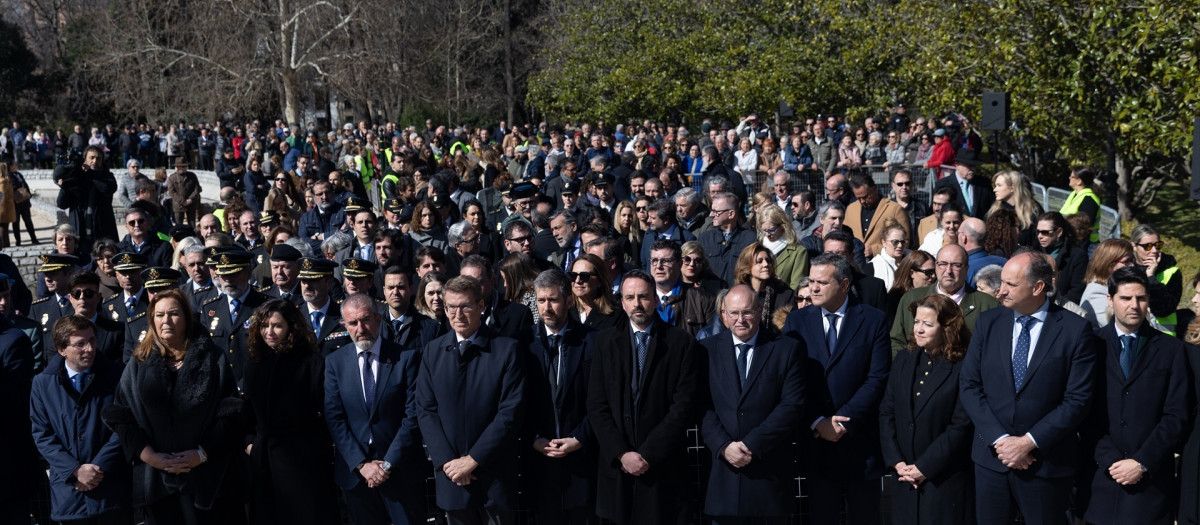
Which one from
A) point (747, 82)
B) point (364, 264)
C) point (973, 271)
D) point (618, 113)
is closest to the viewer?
point (364, 264)

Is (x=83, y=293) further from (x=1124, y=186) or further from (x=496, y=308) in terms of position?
(x=1124, y=186)

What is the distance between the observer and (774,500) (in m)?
6.41

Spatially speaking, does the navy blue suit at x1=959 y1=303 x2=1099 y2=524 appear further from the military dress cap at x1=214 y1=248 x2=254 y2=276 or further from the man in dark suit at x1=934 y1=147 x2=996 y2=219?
the man in dark suit at x1=934 y1=147 x2=996 y2=219

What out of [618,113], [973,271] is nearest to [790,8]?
[618,113]

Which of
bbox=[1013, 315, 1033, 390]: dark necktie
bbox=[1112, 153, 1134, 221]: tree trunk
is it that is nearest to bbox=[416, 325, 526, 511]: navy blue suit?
bbox=[1013, 315, 1033, 390]: dark necktie

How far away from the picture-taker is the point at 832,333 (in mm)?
6770

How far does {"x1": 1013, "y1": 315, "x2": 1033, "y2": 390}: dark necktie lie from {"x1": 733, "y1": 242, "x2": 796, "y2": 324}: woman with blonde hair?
6.22 feet

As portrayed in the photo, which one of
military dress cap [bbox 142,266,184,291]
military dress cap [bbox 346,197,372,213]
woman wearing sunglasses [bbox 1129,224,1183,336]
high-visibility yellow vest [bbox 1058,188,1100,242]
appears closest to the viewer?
military dress cap [bbox 142,266,184,291]

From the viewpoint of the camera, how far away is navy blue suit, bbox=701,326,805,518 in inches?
250

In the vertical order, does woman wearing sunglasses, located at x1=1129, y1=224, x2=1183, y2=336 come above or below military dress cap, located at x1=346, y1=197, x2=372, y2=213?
below

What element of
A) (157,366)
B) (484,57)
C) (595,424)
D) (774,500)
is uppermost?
(484,57)

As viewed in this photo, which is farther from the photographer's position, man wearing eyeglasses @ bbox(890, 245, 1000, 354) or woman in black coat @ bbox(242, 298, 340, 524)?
man wearing eyeglasses @ bbox(890, 245, 1000, 354)

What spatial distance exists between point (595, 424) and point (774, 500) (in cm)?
104

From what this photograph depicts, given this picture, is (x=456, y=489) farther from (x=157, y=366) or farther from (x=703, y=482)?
(x=157, y=366)
